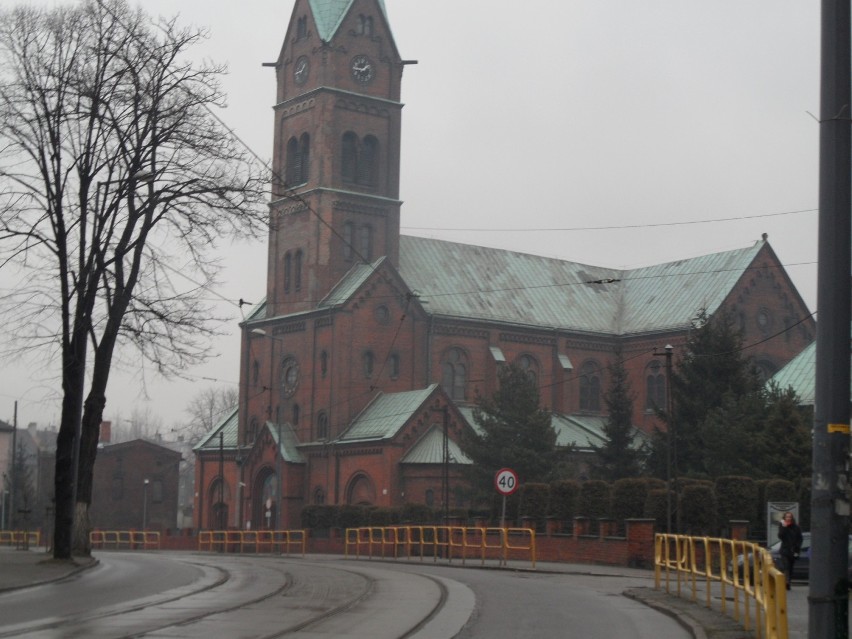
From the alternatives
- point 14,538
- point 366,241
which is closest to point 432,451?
point 366,241

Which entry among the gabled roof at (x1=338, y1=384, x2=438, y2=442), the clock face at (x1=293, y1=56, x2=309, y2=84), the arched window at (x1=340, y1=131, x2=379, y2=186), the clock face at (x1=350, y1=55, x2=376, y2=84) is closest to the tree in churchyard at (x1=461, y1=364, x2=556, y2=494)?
the gabled roof at (x1=338, y1=384, x2=438, y2=442)

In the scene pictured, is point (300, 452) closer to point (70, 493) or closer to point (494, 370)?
point (494, 370)

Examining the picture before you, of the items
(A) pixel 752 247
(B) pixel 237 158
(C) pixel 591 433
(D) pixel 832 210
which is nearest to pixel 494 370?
(C) pixel 591 433

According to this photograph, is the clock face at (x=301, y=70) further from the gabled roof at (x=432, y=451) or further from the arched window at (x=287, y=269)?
the gabled roof at (x=432, y=451)

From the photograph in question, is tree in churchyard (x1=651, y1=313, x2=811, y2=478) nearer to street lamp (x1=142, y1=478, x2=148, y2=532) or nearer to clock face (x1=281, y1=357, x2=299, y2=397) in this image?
clock face (x1=281, y1=357, x2=299, y2=397)

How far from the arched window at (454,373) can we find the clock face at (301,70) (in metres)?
16.3

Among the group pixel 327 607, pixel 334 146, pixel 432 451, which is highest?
pixel 334 146

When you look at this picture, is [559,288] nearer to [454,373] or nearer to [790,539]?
[454,373]

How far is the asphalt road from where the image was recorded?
591 inches

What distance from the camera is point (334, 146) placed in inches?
2650

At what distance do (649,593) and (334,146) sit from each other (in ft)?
155

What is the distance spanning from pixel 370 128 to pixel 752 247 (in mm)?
21946

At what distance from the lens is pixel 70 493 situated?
29891 mm

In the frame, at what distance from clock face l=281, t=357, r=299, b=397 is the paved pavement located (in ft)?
106
